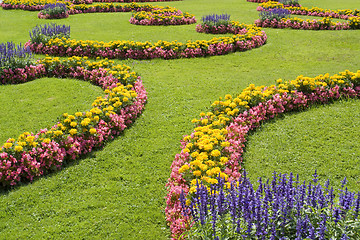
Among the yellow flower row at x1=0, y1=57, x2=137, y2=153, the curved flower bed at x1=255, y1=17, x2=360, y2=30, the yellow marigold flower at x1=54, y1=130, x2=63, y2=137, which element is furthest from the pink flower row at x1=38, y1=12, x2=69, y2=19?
→ the yellow marigold flower at x1=54, y1=130, x2=63, y2=137

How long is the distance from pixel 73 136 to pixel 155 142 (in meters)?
1.71

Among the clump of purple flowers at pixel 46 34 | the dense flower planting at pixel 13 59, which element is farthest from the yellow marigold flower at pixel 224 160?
the clump of purple flowers at pixel 46 34

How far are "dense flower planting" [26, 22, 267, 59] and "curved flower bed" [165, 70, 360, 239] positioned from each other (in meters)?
5.07

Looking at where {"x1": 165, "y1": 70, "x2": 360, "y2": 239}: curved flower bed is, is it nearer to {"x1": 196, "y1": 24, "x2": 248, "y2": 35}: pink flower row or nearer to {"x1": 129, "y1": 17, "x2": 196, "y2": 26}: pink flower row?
{"x1": 196, "y1": 24, "x2": 248, "y2": 35}: pink flower row

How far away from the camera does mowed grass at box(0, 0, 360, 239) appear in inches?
210

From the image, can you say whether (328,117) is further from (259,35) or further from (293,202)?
(259,35)

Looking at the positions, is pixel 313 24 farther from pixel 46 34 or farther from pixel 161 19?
pixel 46 34

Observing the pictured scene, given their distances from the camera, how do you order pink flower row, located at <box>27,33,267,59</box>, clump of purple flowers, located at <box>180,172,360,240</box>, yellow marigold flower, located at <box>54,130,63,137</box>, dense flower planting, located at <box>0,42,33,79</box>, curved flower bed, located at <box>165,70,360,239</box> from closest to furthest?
1. clump of purple flowers, located at <box>180,172,360,240</box>
2. curved flower bed, located at <box>165,70,360,239</box>
3. yellow marigold flower, located at <box>54,130,63,137</box>
4. dense flower planting, located at <box>0,42,33,79</box>
5. pink flower row, located at <box>27,33,267,59</box>

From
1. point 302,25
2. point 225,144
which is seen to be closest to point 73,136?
point 225,144

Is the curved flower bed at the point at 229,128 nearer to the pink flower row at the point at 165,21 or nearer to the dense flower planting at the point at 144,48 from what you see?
the dense flower planting at the point at 144,48

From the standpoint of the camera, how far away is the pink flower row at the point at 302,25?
16.6 meters

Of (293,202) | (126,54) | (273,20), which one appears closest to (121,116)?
(293,202)

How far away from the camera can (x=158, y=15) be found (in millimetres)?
19531

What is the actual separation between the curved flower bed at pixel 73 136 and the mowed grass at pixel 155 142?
0.22 m
